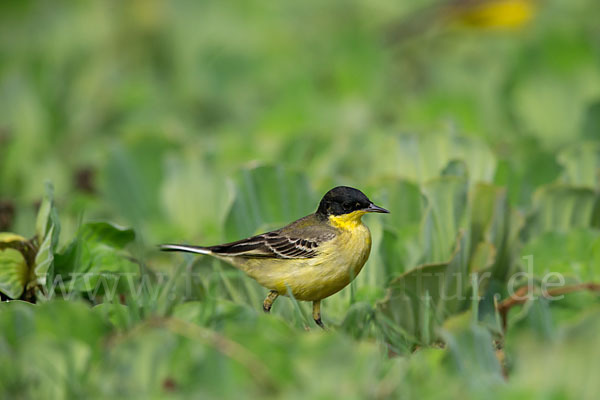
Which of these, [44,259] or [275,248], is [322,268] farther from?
[44,259]

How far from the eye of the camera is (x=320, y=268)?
2752 millimetres

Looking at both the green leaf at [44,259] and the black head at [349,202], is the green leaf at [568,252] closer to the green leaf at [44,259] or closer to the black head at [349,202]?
the black head at [349,202]

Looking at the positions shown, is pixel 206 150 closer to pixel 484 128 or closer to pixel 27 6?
pixel 484 128

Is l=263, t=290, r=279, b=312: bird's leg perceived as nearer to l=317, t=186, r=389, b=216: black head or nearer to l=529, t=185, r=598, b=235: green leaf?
l=317, t=186, r=389, b=216: black head

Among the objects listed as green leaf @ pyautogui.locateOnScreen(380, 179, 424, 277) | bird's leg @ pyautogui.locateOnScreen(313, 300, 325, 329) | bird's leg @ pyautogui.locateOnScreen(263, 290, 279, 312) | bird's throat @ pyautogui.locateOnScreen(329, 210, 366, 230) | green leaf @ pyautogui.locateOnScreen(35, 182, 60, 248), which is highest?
green leaf @ pyautogui.locateOnScreen(35, 182, 60, 248)

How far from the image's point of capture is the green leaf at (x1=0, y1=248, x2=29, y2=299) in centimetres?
264

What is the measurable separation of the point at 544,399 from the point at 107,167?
8.84 feet

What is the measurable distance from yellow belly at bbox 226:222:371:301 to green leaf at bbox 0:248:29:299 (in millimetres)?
636

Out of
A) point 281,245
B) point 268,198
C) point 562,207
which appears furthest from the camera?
point 268,198

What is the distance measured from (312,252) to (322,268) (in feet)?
0.31

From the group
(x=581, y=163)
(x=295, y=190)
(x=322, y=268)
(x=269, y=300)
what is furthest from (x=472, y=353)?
(x=581, y=163)

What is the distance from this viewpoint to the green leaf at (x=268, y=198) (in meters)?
3.31

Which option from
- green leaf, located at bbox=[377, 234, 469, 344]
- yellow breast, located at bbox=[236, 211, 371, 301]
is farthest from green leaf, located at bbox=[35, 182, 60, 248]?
green leaf, located at bbox=[377, 234, 469, 344]

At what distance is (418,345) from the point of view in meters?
2.58
